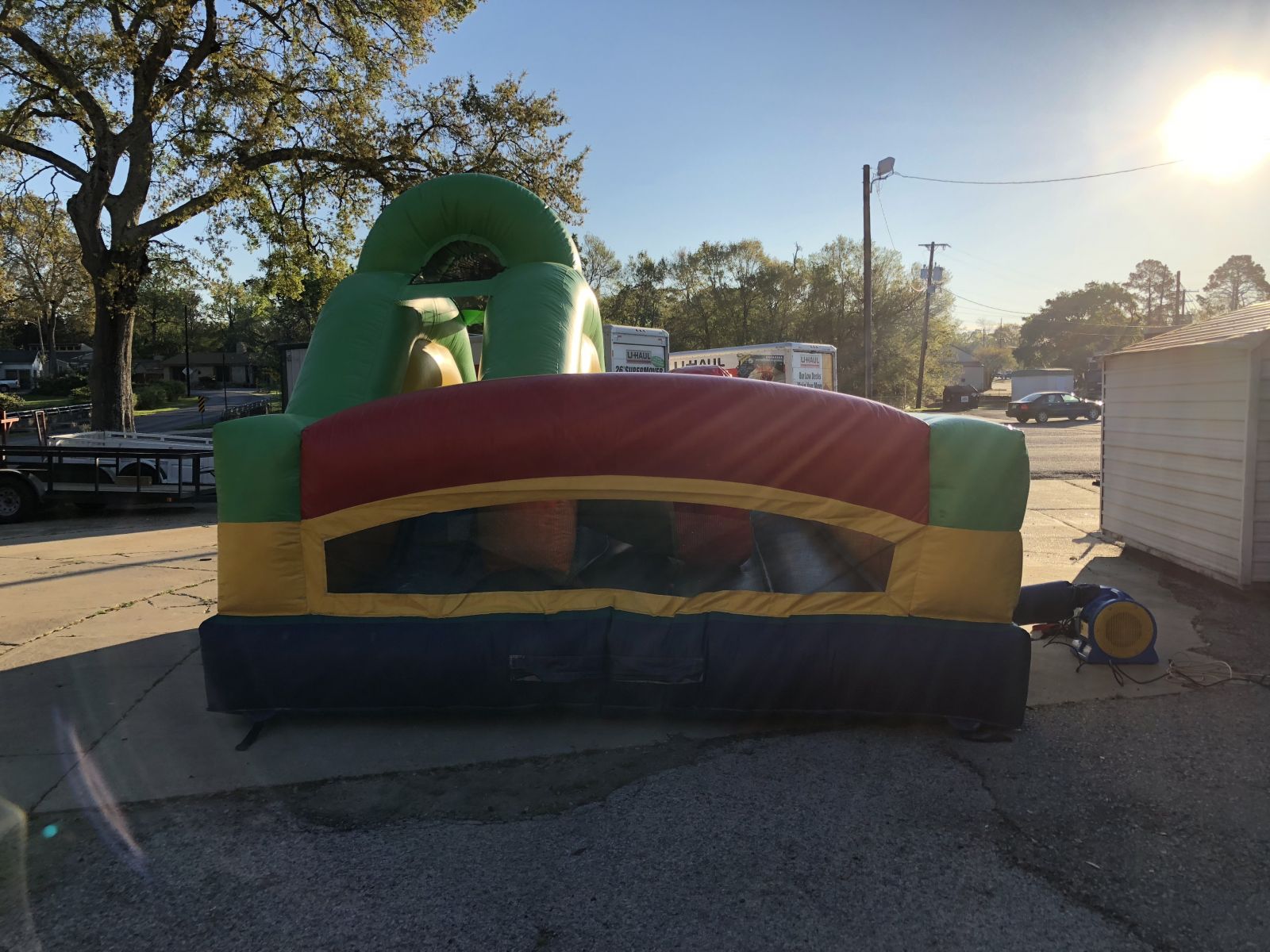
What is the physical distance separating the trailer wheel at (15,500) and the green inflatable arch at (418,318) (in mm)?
9360

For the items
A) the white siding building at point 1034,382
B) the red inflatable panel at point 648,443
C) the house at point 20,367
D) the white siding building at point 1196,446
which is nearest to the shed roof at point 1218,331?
the white siding building at point 1196,446

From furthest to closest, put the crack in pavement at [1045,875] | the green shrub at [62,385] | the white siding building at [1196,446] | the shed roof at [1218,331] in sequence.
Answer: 1. the green shrub at [62,385]
2. the shed roof at [1218,331]
3. the white siding building at [1196,446]
4. the crack in pavement at [1045,875]

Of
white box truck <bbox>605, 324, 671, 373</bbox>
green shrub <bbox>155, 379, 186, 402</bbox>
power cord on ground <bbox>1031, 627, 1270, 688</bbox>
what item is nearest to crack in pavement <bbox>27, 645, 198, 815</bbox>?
power cord on ground <bbox>1031, 627, 1270, 688</bbox>

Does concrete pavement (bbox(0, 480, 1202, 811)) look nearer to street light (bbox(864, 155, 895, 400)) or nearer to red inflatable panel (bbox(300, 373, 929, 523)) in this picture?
red inflatable panel (bbox(300, 373, 929, 523))

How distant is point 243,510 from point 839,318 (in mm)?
49157

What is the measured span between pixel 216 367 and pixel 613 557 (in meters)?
102

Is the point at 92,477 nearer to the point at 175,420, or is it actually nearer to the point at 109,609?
the point at 109,609

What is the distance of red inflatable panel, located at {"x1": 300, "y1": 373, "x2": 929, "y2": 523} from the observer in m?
3.78

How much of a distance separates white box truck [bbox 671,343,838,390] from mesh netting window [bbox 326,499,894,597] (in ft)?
54.6

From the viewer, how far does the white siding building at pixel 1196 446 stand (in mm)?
6145

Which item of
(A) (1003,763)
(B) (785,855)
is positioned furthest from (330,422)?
(A) (1003,763)

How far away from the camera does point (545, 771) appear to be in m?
3.65

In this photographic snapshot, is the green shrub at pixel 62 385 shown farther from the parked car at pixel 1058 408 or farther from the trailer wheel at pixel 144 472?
the parked car at pixel 1058 408

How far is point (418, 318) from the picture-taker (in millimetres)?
5738
